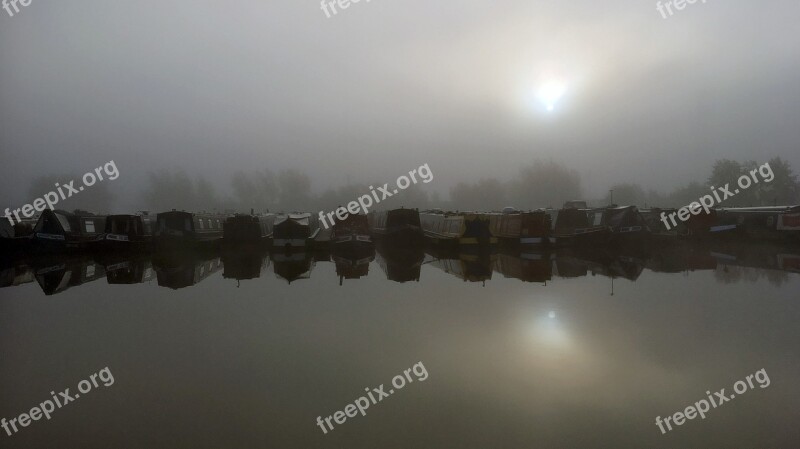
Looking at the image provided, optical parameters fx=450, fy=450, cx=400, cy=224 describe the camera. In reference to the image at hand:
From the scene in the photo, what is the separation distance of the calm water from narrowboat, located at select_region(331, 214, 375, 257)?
42.2 feet

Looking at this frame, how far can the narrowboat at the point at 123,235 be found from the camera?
2997 centimetres

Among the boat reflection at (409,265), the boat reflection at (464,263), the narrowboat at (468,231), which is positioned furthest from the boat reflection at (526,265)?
the narrowboat at (468,231)

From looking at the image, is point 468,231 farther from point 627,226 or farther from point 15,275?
point 15,275

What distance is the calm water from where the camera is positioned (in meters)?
6.01

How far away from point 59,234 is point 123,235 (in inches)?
186

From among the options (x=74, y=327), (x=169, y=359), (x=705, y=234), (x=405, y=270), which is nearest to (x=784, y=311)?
(x=405, y=270)

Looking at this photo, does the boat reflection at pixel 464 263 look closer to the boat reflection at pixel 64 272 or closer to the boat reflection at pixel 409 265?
the boat reflection at pixel 409 265

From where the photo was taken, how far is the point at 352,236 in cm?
3016

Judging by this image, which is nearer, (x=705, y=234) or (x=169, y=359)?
(x=169, y=359)

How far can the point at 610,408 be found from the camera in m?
6.48

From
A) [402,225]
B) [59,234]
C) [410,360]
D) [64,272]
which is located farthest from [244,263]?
[410,360]

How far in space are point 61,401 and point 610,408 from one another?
8.48 metres

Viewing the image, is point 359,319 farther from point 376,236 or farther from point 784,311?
point 376,236

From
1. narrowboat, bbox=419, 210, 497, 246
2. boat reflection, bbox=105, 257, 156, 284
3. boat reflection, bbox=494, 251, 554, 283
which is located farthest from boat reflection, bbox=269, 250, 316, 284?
narrowboat, bbox=419, 210, 497, 246
